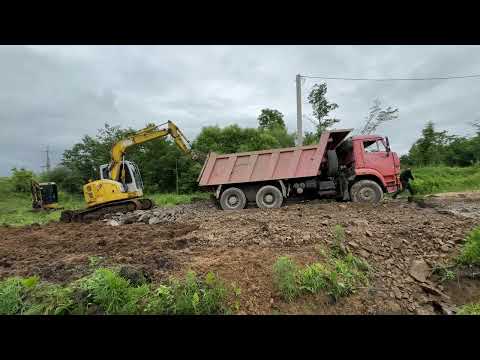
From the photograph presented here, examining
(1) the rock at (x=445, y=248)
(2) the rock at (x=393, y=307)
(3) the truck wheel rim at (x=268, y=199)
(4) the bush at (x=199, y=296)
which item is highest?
(3) the truck wheel rim at (x=268, y=199)

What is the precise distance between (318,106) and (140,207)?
16774 mm

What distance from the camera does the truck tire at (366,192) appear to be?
312 inches

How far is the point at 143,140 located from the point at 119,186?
7.75ft

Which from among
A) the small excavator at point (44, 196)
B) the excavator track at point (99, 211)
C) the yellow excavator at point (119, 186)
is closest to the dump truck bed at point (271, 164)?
the yellow excavator at point (119, 186)

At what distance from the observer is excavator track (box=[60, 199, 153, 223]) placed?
9.64 m

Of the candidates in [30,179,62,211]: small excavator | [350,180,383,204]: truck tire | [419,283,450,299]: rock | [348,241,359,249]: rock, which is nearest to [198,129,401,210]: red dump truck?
[350,180,383,204]: truck tire

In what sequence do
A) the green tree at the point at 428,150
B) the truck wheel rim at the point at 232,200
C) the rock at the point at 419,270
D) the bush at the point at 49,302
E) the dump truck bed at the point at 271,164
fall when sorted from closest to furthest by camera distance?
the bush at the point at 49,302 < the rock at the point at 419,270 < the dump truck bed at the point at 271,164 < the truck wheel rim at the point at 232,200 < the green tree at the point at 428,150

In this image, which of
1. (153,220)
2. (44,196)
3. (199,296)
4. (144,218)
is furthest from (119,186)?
(44,196)

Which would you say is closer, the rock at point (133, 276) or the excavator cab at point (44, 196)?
the rock at point (133, 276)

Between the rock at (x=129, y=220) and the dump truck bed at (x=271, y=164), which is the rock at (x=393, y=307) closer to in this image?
the dump truck bed at (x=271, y=164)

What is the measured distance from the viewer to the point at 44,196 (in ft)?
51.2

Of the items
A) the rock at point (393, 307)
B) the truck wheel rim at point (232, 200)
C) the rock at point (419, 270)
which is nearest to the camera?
the rock at point (393, 307)

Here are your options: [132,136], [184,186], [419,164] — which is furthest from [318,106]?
[132,136]
